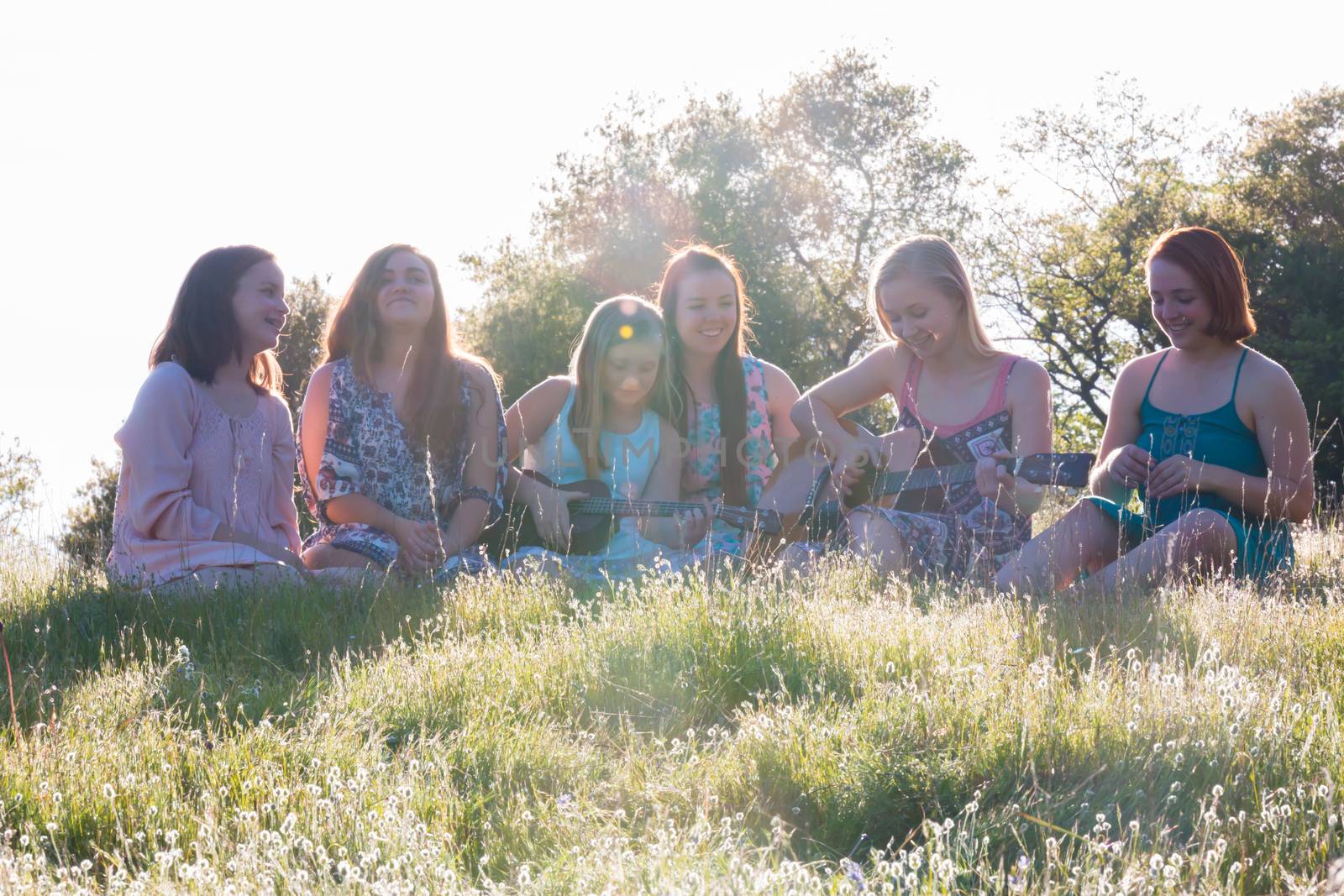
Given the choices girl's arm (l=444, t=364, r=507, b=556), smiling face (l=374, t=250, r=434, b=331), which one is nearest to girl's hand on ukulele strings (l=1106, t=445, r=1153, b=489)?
girl's arm (l=444, t=364, r=507, b=556)

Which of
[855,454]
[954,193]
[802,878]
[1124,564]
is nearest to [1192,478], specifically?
[1124,564]

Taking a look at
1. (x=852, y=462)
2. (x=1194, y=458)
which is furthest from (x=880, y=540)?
(x=1194, y=458)

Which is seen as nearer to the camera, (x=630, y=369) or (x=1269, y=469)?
(x=1269, y=469)

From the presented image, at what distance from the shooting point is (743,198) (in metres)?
25.5

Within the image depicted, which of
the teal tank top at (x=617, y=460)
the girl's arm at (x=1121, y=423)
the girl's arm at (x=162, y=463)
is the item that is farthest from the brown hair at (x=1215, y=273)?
the girl's arm at (x=162, y=463)

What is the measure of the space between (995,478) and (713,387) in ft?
6.11

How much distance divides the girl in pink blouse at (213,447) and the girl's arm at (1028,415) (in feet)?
11.0

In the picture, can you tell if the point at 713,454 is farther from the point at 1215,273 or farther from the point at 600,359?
the point at 1215,273

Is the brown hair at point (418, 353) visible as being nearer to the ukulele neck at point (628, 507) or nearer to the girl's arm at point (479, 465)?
the girl's arm at point (479, 465)

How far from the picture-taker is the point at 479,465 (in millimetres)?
6117

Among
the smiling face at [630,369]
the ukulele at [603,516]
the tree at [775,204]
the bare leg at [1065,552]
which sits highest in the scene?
the tree at [775,204]

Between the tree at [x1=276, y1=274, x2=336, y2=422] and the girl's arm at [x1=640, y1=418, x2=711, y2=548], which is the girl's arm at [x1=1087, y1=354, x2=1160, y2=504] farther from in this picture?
the tree at [x1=276, y1=274, x2=336, y2=422]

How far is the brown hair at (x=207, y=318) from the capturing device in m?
5.62

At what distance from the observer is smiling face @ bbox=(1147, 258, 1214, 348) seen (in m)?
5.28
